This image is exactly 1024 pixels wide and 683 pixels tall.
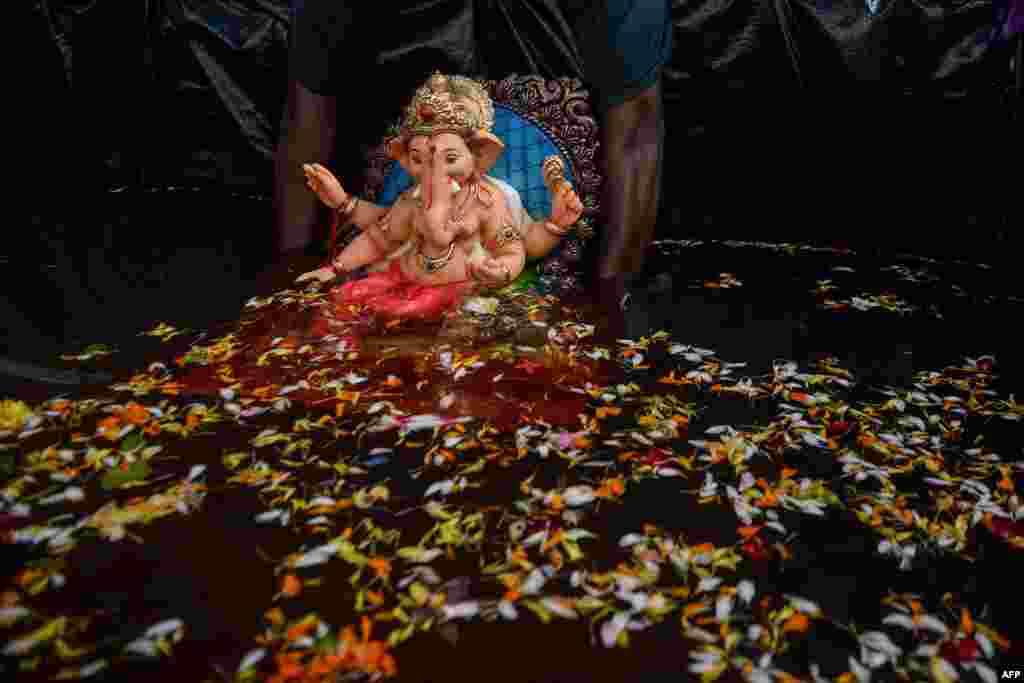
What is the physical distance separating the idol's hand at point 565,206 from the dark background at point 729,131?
177cm

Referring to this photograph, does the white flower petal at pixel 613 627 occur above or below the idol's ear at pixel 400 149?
below

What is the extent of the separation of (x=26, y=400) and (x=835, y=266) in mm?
4511

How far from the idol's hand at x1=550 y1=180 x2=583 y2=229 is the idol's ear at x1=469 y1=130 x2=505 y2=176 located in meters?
0.37

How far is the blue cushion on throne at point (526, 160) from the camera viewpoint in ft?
14.8

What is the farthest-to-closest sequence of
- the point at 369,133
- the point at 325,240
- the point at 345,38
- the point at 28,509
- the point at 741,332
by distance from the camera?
1. the point at 369,133
2. the point at 325,240
3. the point at 345,38
4. the point at 741,332
5. the point at 28,509

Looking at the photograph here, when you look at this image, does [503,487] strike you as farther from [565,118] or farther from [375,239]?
[565,118]

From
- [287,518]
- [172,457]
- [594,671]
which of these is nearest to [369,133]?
[172,457]

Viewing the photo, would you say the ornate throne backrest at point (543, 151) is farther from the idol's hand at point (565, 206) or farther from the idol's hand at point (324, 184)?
the idol's hand at point (324, 184)

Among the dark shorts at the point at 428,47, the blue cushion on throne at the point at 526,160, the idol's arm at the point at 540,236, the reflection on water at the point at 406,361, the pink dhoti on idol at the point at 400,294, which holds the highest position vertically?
the dark shorts at the point at 428,47

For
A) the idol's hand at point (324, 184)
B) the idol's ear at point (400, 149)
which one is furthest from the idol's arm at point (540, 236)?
the idol's hand at point (324, 184)

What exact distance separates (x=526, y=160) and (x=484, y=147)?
62 centimetres

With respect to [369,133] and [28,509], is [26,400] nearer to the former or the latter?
[28,509]

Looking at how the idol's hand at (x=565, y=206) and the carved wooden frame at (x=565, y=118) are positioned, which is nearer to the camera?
the idol's hand at (x=565, y=206)

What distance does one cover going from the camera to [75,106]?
6645mm
